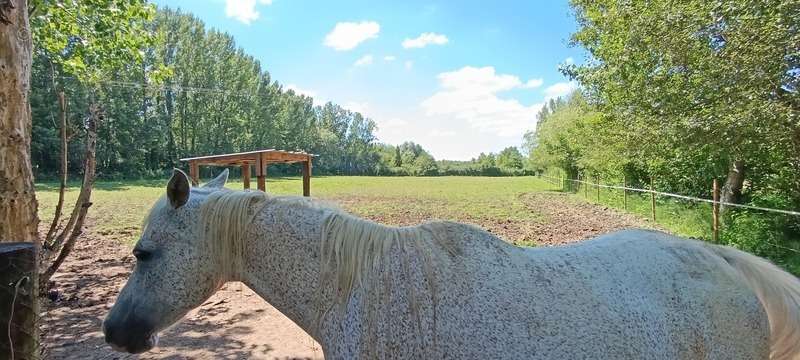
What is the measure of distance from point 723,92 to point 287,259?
705 cm

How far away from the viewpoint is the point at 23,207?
2.09m

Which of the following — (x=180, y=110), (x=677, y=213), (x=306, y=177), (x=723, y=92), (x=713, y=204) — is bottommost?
(x=677, y=213)

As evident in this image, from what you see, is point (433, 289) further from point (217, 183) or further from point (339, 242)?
point (217, 183)

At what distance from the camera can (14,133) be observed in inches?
81.1

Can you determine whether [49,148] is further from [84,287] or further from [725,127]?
[725,127]

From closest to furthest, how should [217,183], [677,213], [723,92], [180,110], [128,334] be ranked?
[128,334] → [217,183] → [723,92] → [677,213] → [180,110]

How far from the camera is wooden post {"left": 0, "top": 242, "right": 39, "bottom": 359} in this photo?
115cm

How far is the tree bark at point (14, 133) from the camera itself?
2.02 m

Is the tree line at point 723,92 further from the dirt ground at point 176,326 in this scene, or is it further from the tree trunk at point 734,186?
the dirt ground at point 176,326

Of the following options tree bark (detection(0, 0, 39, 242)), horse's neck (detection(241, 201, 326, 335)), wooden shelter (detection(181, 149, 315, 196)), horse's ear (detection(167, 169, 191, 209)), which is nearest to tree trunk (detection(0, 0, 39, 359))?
tree bark (detection(0, 0, 39, 242))

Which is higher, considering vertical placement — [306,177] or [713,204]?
[306,177]

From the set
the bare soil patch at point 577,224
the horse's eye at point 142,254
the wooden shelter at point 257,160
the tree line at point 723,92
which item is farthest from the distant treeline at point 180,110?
the horse's eye at point 142,254

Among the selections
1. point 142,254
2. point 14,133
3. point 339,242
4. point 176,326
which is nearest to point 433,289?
point 339,242

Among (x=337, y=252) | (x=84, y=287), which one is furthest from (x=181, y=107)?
(x=337, y=252)
